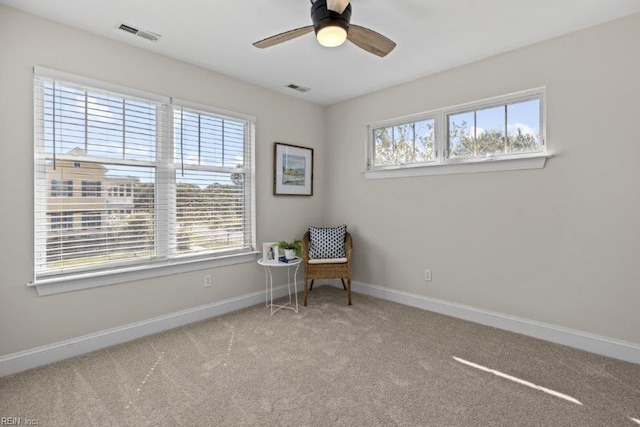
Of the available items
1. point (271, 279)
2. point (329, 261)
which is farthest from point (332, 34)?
point (271, 279)

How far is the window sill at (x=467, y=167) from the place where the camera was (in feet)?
9.34

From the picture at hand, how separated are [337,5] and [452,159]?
2206mm

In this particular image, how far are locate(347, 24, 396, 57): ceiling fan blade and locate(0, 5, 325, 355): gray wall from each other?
1.87 m

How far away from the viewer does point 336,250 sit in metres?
3.95

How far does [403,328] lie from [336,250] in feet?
4.05

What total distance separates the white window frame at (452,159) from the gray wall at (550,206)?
6 cm

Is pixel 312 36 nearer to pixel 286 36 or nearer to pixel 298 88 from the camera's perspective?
pixel 286 36

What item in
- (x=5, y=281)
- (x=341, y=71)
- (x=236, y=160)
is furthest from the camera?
(x=236, y=160)

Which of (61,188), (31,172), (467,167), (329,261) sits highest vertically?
(467,167)

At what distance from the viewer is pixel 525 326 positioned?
2.92 m

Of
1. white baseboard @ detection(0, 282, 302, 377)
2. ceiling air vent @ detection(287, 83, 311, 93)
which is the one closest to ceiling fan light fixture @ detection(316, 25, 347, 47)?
ceiling air vent @ detection(287, 83, 311, 93)

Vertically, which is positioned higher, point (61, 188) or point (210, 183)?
point (210, 183)

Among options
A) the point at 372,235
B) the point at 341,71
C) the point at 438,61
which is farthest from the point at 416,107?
the point at 372,235

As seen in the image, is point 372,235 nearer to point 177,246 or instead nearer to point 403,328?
point 403,328
